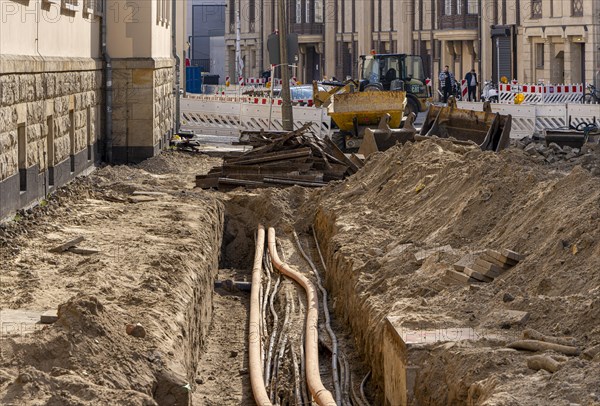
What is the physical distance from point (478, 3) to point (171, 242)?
44.7m

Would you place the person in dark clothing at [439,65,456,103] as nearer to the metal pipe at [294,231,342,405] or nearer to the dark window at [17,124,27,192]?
the metal pipe at [294,231,342,405]

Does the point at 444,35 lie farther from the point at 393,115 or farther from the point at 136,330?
the point at 136,330

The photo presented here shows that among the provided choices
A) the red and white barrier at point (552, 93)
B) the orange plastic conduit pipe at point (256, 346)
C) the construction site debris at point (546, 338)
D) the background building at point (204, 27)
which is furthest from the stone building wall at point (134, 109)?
the background building at point (204, 27)

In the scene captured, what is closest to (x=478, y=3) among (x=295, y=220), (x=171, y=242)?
(x=295, y=220)

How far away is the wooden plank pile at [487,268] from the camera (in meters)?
11.1

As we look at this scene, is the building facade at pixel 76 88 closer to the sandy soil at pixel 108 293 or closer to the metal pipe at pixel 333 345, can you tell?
the sandy soil at pixel 108 293

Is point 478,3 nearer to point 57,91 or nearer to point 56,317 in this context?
point 57,91

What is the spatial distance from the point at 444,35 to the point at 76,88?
132 feet

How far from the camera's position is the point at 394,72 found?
4366 cm

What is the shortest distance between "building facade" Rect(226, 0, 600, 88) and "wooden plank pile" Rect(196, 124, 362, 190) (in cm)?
2582

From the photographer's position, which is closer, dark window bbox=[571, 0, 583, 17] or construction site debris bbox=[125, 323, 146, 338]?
construction site debris bbox=[125, 323, 146, 338]

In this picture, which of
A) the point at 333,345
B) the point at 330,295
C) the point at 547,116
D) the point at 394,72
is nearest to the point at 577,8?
the point at 394,72

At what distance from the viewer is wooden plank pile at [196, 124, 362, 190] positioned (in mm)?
22234

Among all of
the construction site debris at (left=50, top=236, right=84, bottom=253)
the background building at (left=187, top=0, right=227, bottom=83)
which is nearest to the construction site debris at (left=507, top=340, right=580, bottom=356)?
the construction site debris at (left=50, top=236, right=84, bottom=253)
